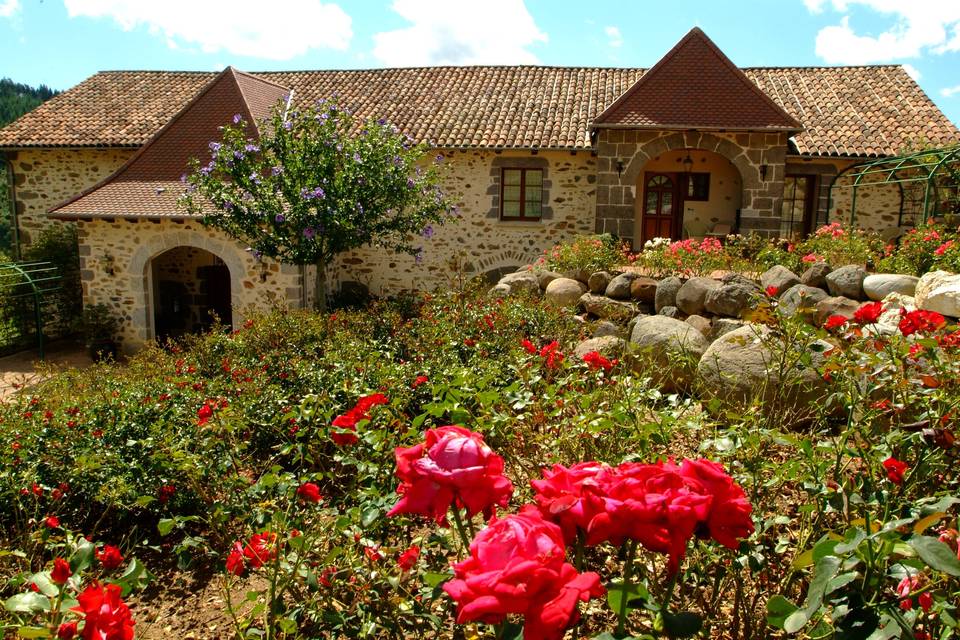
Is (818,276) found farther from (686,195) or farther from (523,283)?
(686,195)

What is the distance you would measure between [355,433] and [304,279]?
34.9 feet

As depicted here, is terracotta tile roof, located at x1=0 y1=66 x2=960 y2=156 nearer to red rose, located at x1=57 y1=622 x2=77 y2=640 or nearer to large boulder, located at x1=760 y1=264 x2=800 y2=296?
large boulder, located at x1=760 y1=264 x2=800 y2=296

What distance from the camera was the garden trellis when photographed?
13375mm

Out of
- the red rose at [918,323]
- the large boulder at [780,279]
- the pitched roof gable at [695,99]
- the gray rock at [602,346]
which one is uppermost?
the pitched roof gable at [695,99]

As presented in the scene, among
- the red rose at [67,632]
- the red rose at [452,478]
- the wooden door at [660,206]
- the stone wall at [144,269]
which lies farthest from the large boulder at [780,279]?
the stone wall at [144,269]

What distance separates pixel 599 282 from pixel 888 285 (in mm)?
3348

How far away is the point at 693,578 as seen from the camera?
2.37 metres

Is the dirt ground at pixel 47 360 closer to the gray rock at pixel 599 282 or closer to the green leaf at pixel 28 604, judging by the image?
the gray rock at pixel 599 282

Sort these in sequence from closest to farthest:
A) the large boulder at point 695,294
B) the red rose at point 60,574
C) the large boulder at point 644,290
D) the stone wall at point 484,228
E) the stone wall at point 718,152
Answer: the red rose at point 60,574
the large boulder at point 695,294
the large boulder at point 644,290
the stone wall at point 718,152
the stone wall at point 484,228

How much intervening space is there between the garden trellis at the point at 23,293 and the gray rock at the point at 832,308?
12.8m

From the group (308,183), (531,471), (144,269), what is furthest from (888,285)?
(144,269)

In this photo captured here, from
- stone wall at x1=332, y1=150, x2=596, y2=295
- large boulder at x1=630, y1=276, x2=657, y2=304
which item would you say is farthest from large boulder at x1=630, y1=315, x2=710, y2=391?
stone wall at x1=332, y1=150, x2=596, y2=295

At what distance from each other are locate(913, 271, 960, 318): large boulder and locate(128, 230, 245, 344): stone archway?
10367 mm

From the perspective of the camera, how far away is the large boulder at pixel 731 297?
7.70 meters
